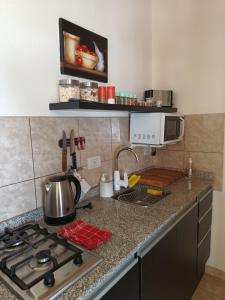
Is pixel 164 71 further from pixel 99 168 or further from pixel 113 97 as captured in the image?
pixel 99 168

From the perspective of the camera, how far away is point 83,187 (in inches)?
60.2

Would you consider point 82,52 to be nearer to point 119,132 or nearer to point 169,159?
point 119,132

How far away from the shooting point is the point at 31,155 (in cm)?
124

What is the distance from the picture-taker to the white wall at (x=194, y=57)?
1907 mm

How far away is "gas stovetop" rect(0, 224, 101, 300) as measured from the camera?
30.0 inches

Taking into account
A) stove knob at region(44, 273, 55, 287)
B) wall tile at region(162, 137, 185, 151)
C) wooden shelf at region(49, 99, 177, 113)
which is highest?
wooden shelf at region(49, 99, 177, 113)

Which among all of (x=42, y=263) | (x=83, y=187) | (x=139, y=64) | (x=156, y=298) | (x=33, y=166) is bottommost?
(x=156, y=298)

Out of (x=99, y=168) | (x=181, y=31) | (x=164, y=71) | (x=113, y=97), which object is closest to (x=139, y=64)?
(x=164, y=71)

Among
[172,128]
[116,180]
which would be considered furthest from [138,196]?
[172,128]

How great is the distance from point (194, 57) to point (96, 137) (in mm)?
1204

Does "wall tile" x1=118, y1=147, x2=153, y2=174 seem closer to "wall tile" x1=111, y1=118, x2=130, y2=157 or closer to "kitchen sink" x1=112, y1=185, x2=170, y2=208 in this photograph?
"wall tile" x1=111, y1=118, x2=130, y2=157

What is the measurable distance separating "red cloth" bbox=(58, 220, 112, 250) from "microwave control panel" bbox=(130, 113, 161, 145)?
96cm

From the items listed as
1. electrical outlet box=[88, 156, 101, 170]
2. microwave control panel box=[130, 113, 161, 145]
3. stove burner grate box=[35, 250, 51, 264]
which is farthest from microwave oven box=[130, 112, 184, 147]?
stove burner grate box=[35, 250, 51, 264]

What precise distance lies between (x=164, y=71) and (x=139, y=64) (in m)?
0.29
